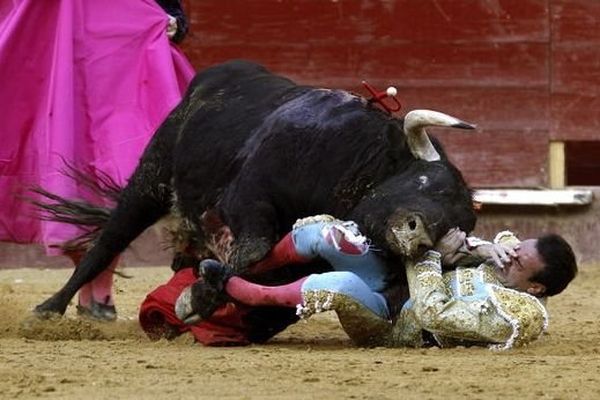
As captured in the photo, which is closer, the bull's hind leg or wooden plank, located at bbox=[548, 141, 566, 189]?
the bull's hind leg

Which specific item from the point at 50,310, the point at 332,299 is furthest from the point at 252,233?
the point at 50,310

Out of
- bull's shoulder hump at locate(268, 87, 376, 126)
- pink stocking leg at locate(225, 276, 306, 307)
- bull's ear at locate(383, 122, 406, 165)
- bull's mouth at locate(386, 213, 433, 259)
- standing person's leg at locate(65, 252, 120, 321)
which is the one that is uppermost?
bull's shoulder hump at locate(268, 87, 376, 126)

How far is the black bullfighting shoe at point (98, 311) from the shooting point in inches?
252

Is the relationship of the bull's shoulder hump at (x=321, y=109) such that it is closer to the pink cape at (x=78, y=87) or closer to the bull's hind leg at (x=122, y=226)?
the bull's hind leg at (x=122, y=226)

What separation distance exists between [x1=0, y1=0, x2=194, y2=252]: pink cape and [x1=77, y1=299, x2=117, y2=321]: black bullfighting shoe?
0.38 m

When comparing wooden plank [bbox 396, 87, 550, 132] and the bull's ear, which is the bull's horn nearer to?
the bull's ear

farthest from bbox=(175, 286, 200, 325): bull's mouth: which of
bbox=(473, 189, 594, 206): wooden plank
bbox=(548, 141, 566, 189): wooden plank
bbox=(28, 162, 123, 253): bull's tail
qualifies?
bbox=(548, 141, 566, 189): wooden plank

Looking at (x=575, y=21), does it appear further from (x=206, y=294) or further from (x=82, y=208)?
(x=206, y=294)

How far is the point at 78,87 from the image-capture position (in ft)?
22.0

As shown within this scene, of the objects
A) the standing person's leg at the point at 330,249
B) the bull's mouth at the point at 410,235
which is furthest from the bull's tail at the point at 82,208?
the bull's mouth at the point at 410,235

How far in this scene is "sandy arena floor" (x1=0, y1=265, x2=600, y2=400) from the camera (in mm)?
4113

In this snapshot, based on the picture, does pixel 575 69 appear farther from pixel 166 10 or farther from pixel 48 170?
pixel 48 170

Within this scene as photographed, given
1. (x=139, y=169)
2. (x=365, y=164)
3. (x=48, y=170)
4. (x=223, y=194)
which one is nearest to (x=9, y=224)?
(x=48, y=170)

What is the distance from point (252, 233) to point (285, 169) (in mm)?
231
